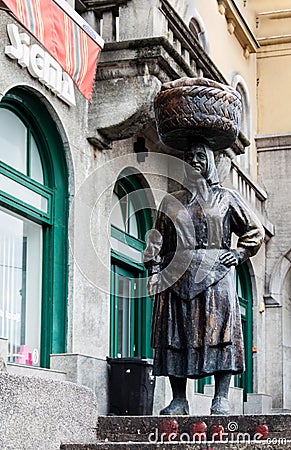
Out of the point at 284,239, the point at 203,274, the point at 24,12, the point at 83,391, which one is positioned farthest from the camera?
the point at 284,239

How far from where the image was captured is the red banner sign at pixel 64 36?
38.1 ft

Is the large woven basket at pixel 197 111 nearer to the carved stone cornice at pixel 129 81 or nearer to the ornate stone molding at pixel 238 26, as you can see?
the carved stone cornice at pixel 129 81

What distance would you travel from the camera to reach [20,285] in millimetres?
13148

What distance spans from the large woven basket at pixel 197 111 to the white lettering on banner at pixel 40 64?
327 centimetres

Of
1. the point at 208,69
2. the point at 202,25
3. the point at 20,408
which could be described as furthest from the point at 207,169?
the point at 202,25

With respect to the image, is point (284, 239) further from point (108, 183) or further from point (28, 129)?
point (28, 129)

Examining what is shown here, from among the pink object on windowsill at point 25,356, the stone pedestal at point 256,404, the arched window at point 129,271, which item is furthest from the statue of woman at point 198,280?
the stone pedestal at point 256,404

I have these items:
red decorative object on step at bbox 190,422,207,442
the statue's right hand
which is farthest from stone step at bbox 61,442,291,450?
the statue's right hand

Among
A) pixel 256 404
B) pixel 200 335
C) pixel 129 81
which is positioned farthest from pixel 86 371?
pixel 256 404

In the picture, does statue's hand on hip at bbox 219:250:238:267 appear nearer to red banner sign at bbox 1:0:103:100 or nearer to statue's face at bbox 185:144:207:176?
statue's face at bbox 185:144:207:176

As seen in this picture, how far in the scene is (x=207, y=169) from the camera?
30.5 ft

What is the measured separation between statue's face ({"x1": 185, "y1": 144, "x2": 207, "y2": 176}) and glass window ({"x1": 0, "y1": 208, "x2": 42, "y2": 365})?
391 cm

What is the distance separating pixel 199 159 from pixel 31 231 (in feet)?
14.8

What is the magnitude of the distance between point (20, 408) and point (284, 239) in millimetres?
18767
